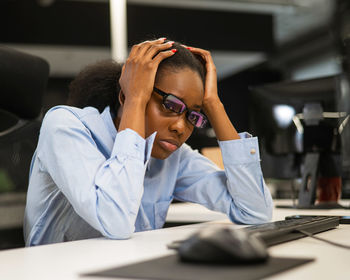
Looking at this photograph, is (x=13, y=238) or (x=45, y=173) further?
(x=13, y=238)

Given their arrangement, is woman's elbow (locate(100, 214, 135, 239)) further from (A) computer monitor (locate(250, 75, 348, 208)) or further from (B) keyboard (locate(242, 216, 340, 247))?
(A) computer monitor (locate(250, 75, 348, 208))

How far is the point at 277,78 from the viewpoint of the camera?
8.23 m

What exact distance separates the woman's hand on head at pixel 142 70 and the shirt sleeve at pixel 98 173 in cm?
13

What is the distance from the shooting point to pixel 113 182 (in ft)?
3.46

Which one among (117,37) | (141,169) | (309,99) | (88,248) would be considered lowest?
(88,248)

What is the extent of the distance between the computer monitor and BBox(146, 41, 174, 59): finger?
75 centimetres

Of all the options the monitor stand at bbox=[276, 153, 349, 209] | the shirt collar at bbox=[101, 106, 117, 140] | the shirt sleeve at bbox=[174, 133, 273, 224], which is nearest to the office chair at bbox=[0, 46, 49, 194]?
the shirt collar at bbox=[101, 106, 117, 140]

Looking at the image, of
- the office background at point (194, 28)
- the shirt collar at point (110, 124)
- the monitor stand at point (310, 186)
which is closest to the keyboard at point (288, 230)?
the shirt collar at point (110, 124)

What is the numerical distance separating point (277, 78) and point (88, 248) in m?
7.69

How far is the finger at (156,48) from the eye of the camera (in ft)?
4.16

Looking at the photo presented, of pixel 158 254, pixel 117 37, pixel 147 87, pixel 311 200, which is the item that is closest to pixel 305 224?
pixel 158 254

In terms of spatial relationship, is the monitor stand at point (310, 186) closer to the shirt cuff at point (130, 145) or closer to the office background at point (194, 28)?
the shirt cuff at point (130, 145)

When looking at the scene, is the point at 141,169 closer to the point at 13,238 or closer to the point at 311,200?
the point at 13,238

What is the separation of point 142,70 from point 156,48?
0.30 ft
